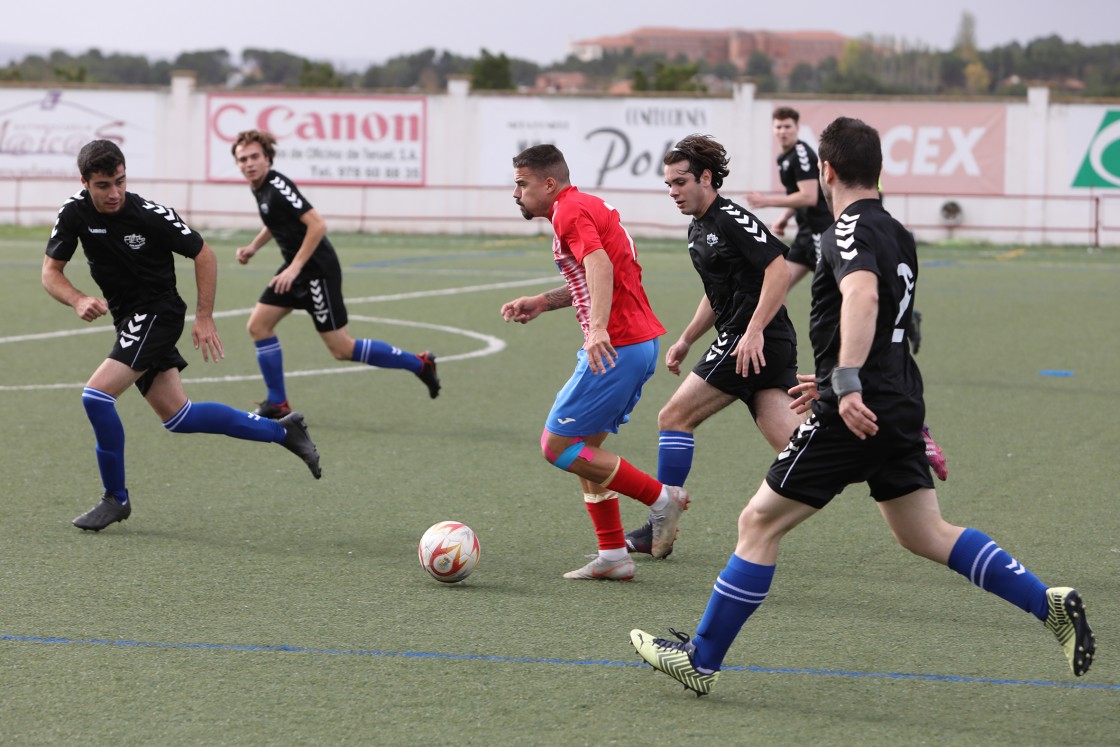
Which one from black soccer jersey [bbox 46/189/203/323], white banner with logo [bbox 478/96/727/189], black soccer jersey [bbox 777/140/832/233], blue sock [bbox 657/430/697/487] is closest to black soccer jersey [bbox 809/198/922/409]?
blue sock [bbox 657/430/697/487]

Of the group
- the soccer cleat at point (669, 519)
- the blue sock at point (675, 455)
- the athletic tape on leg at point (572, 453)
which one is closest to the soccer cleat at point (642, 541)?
the soccer cleat at point (669, 519)

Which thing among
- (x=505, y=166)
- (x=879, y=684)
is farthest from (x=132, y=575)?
(x=505, y=166)

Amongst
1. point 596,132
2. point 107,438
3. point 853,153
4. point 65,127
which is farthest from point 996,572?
point 65,127

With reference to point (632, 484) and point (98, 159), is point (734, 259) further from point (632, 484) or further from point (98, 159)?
point (98, 159)

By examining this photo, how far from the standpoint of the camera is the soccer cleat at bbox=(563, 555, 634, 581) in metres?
6.38

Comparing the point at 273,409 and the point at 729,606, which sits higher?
the point at 729,606

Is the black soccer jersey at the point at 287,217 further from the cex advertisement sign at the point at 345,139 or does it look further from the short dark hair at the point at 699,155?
the cex advertisement sign at the point at 345,139

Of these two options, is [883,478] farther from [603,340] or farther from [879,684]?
[603,340]

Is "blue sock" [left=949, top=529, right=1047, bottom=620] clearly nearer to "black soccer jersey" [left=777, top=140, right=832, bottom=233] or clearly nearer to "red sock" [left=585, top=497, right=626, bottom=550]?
"red sock" [left=585, top=497, right=626, bottom=550]

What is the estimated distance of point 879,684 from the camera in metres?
5.02

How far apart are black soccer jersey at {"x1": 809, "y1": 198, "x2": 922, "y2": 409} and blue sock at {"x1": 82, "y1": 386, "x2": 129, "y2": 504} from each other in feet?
13.1

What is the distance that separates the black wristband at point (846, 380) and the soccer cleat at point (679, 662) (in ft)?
3.32

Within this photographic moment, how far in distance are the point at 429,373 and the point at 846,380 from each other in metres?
6.72

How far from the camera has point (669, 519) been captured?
659 cm
